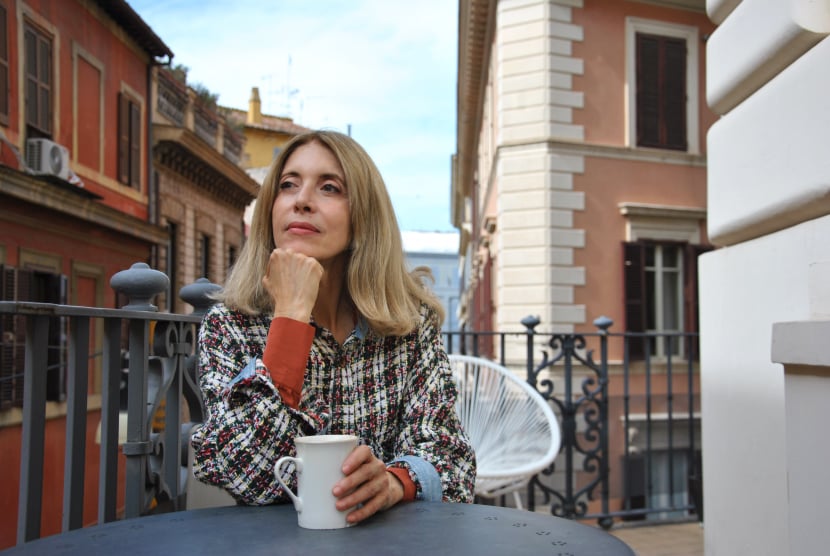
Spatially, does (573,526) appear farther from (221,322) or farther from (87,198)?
(87,198)

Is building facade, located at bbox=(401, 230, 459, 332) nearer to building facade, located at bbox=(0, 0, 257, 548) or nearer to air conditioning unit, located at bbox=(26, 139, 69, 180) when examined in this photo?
building facade, located at bbox=(0, 0, 257, 548)

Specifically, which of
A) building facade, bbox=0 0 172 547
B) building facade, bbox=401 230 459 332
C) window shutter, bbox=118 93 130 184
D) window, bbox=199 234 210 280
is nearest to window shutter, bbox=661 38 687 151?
building facade, bbox=0 0 172 547

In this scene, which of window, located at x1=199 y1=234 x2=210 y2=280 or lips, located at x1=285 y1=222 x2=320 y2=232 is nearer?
lips, located at x1=285 y1=222 x2=320 y2=232

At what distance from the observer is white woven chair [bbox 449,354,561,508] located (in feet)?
13.6

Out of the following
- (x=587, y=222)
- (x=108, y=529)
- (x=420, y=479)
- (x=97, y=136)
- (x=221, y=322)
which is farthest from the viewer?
(x=97, y=136)

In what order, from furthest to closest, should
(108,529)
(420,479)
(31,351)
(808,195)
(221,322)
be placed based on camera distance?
(808,195) < (221,322) < (420,479) < (31,351) < (108,529)

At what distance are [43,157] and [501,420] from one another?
34.8 feet

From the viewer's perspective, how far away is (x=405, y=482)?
65.1 inches

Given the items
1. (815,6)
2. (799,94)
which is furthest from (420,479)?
(815,6)

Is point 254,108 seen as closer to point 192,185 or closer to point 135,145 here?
point 192,185

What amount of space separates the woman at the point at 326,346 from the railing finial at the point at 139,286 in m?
0.27

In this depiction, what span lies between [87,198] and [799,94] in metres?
Answer: 14.2

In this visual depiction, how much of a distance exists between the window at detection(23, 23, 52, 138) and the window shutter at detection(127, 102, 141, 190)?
4.07m

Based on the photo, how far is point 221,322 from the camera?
1821mm
